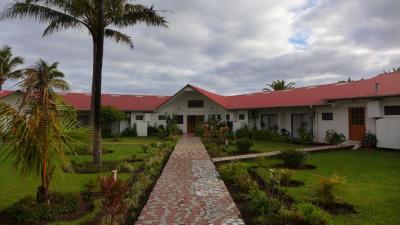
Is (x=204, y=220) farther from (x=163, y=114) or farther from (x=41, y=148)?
(x=163, y=114)

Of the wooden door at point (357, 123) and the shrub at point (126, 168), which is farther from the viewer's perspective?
the wooden door at point (357, 123)

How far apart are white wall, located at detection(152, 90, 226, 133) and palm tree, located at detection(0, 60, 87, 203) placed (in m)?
27.0

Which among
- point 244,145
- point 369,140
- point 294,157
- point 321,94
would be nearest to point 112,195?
point 294,157

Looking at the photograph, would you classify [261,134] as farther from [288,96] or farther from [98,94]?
[98,94]

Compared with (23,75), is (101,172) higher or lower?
lower

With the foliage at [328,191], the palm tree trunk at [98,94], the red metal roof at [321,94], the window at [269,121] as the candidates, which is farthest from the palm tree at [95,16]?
the window at [269,121]

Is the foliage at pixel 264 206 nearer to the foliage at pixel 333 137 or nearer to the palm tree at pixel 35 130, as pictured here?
the palm tree at pixel 35 130

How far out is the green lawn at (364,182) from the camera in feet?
22.1

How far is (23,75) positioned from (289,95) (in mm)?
23112

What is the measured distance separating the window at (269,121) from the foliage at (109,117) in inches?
486

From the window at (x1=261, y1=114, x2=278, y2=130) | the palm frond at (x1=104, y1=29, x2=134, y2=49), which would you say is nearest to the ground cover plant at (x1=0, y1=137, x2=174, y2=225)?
the palm frond at (x1=104, y1=29, x2=134, y2=49)

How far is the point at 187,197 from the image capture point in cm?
837

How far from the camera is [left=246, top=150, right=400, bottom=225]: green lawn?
673 centimetres

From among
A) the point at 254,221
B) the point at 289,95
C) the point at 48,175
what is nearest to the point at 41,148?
the point at 48,175
